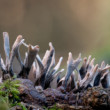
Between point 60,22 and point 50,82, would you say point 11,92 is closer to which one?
point 50,82

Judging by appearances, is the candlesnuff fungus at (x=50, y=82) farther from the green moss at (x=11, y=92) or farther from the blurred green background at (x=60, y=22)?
the blurred green background at (x=60, y=22)

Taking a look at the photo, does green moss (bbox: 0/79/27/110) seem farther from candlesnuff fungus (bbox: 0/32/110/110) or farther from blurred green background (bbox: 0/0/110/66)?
blurred green background (bbox: 0/0/110/66)

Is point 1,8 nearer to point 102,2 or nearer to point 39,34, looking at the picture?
point 39,34

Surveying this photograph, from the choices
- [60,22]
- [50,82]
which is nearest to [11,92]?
[50,82]

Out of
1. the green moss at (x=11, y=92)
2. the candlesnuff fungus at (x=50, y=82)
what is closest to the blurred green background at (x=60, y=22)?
the candlesnuff fungus at (x=50, y=82)

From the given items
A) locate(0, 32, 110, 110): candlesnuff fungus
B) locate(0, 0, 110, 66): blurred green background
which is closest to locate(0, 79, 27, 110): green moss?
locate(0, 32, 110, 110): candlesnuff fungus

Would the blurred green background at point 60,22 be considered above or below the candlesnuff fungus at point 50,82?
above
